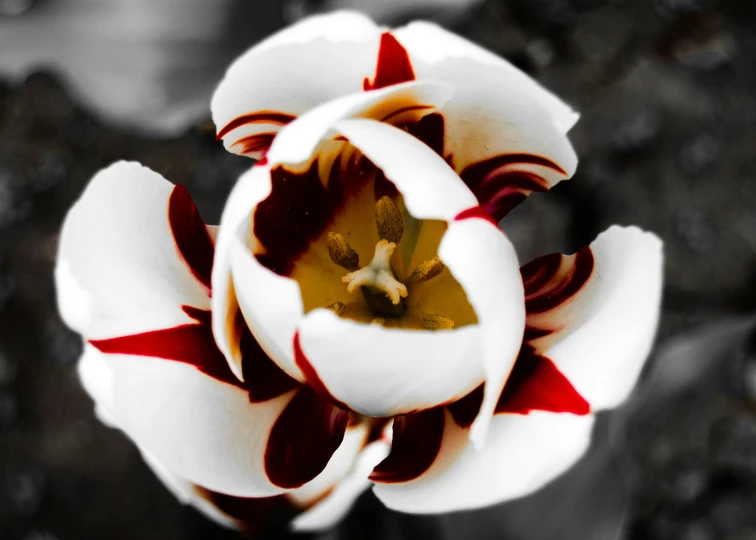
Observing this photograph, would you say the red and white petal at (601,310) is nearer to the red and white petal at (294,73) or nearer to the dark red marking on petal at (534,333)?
the dark red marking on petal at (534,333)

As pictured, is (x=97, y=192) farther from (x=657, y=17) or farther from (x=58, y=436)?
(x=657, y=17)

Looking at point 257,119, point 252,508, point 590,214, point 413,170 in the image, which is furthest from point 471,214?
point 590,214

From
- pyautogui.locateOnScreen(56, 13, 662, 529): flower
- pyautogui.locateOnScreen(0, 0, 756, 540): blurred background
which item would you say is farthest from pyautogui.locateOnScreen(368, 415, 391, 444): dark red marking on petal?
pyautogui.locateOnScreen(0, 0, 756, 540): blurred background

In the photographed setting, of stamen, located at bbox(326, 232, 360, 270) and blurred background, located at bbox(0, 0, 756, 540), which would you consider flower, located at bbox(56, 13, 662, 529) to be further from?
blurred background, located at bbox(0, 0, 756, 540)

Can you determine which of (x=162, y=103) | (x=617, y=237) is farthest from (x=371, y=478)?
(x=162, y=103)

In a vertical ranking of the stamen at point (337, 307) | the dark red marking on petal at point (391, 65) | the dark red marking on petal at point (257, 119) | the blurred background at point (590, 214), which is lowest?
the blurred background at point (590, 214)

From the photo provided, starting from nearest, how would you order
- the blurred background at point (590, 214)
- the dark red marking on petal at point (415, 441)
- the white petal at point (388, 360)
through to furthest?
the white petal at point (388, 360)
the dark red marking on petal at point (415, 441)
the blurred background at point (590, 214)

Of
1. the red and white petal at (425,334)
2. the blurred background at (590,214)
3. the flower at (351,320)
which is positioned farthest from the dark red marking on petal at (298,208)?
the blurred background at (590,214)
